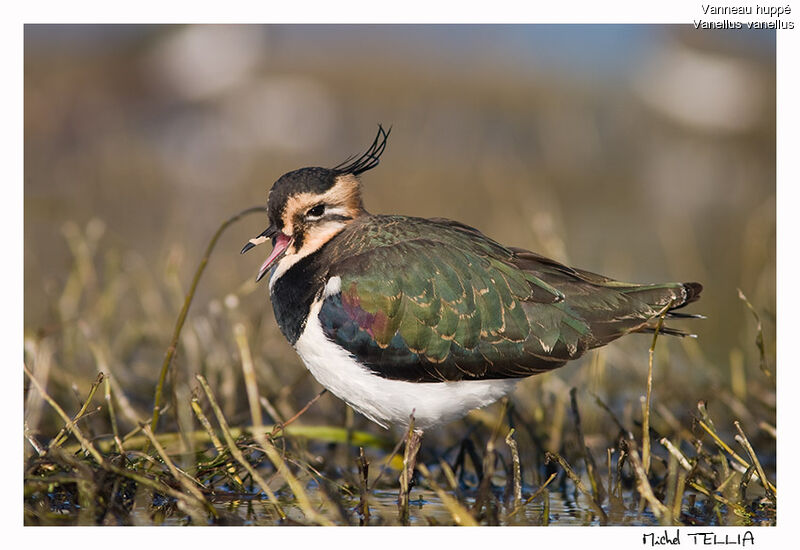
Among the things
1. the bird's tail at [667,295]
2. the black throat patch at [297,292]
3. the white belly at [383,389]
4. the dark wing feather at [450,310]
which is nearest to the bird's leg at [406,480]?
the white belly at [383,389]

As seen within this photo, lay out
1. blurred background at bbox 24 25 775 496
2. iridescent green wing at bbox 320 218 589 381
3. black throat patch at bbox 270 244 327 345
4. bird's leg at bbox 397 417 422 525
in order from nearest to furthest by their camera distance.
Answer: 1. bird's leg at bbox 397 417 422 525
2. iridescent green wing at bbox 320 218 589 381
3. black throat patch at bbox 270 244 327 345
4. blurred background at bbox 24 25 775 496

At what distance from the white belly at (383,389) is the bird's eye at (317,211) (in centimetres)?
51

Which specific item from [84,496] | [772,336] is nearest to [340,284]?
[84,496]

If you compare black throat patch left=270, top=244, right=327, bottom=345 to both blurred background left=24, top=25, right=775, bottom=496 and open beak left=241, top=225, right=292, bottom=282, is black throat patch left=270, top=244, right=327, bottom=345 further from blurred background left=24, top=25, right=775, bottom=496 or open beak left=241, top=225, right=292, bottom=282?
blurred background left=24, top=25, right=775, bottom=496

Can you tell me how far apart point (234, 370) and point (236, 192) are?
6694 millimetres

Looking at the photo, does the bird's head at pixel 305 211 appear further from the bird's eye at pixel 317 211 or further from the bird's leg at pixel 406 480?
the bird's leg at pixel 406 480

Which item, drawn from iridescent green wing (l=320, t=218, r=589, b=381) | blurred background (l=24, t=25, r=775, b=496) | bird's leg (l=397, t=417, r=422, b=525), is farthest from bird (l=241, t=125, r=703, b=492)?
blurred background (l=24, t=25, r=775, b=496)

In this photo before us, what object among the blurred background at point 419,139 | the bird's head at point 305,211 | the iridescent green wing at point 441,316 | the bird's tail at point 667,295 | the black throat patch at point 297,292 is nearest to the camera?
the iridescent green wing at point 441,316

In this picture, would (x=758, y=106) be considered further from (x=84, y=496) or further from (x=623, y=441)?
(x=84, y=496)

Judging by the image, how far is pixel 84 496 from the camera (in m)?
4.00

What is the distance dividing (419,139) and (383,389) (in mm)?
10154

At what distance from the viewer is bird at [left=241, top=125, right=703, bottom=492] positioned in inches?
174

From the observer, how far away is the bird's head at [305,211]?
468cm

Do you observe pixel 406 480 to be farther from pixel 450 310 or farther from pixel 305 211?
pixel 305 211
